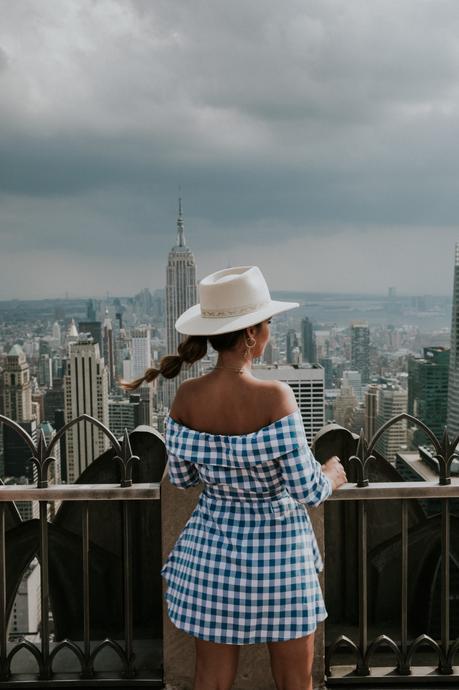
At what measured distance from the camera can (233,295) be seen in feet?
7.39

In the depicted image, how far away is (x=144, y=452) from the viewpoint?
331 centimetres

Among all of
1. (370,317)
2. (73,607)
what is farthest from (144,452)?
(370,317)

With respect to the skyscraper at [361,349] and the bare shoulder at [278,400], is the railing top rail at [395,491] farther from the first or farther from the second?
the skyscraper at [361,349]

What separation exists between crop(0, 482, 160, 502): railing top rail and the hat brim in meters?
0.93

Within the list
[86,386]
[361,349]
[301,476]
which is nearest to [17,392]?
[86,386]

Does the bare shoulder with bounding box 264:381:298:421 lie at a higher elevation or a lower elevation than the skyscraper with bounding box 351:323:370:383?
higher

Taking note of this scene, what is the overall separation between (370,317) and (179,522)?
182 ft

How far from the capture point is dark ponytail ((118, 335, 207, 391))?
2.31 metres

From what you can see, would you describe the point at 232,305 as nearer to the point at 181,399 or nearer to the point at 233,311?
the point at 233,311

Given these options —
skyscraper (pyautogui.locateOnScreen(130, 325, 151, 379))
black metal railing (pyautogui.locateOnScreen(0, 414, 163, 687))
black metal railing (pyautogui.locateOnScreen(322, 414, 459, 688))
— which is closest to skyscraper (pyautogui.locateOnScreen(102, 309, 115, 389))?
skyscraper (pyautogui.locateOnScreen(130, 325, 151, 379))

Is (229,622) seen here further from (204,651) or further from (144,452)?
(144,452)

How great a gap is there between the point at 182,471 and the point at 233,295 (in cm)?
61

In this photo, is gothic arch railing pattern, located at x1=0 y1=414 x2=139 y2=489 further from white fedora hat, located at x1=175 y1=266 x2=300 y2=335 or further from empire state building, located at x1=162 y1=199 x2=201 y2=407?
empire state building, located at x1=162 y1=199 x2=201 y2=407

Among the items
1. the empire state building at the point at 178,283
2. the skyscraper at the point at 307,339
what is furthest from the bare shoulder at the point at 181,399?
the empire state building at the point at 178,283
